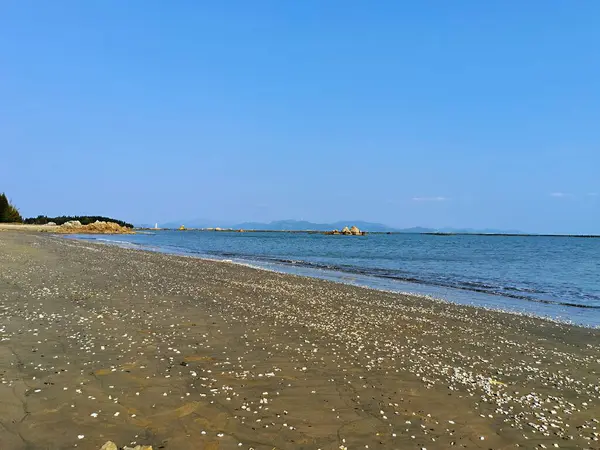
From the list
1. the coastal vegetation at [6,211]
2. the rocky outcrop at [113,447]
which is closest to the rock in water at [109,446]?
the rocky outcrop at [113,447]

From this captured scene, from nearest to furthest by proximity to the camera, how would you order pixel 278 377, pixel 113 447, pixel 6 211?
pixel 113 447, pixel 278 377, pixel 6 211

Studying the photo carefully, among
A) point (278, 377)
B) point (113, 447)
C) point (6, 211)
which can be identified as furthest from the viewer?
point (6, 211)

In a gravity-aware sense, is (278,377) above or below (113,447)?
below

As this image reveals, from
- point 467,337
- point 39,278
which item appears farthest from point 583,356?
point 39,278

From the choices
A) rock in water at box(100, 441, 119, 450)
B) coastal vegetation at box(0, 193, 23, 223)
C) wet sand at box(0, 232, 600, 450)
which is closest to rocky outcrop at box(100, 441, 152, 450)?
rock in water at box(100, 441, 119, 450)

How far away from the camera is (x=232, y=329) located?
12359mm

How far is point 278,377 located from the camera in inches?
331

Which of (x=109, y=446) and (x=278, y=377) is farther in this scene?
(x=278, y=377)

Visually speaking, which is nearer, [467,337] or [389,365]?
[389,365]

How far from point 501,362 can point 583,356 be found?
131 inches

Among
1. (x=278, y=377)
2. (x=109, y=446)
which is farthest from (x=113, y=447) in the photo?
(x=278, y=377)

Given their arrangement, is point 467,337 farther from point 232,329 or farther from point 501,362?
point 232,329

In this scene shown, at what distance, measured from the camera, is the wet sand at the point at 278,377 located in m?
6.11

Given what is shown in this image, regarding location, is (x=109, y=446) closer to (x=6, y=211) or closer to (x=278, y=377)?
(x=278, y=377)
